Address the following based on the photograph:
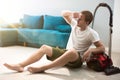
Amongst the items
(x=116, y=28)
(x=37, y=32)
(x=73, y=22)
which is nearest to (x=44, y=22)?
(x=37, y=32)

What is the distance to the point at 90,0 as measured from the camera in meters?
5.90

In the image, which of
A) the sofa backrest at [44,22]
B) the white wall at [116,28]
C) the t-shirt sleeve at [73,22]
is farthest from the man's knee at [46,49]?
the white wall at [116,28]

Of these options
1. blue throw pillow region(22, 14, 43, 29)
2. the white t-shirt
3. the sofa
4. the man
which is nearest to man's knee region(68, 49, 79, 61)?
the man

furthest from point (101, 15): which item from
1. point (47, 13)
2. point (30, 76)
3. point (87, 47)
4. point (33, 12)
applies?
point (30, 76)

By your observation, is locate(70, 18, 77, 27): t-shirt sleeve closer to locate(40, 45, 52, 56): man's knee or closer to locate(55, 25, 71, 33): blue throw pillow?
locate(40, 45, 52, 56): man's knee

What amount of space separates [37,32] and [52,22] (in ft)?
1.64

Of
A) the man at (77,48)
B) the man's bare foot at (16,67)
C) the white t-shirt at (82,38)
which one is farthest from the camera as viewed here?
the white t-shirt at (82,38)

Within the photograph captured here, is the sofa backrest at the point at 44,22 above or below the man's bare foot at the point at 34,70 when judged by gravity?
above

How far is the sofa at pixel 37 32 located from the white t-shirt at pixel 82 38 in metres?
1.40

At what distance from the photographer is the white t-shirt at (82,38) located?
11.4 ft

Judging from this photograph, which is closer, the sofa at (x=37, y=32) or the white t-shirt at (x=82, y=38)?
Answer: the white t-shirt at (x=82, y=38)

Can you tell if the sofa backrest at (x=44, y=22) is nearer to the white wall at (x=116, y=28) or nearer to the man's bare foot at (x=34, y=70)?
the white wall at (x=116, y=28)

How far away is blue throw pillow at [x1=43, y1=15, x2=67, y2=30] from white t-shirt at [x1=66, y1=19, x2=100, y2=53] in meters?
2.08

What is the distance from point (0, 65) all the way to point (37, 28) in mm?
2412
